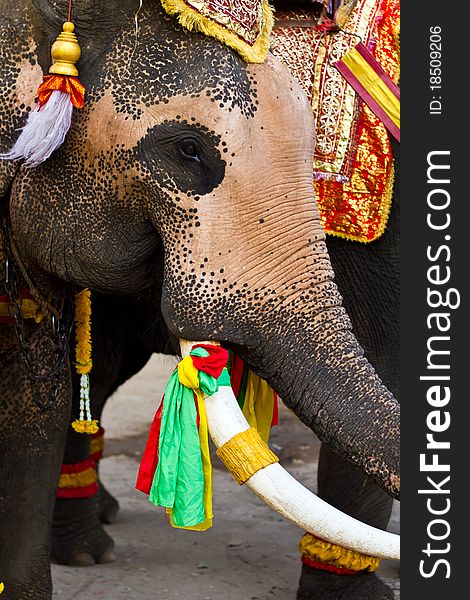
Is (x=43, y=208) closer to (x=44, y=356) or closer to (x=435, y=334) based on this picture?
(x=44, y=356)

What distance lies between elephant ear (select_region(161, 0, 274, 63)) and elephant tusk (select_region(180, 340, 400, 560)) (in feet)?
2.28

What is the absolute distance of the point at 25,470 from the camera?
329 cm

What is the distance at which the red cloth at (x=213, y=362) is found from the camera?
8.93ft

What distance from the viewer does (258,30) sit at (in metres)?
2.87

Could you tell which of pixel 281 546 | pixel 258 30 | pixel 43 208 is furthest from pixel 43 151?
pixel 281 546

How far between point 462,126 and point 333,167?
0.44 meters

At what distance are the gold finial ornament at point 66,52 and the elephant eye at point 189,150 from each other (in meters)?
0.26

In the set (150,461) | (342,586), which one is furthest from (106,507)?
(150,461)

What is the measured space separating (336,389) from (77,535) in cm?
181

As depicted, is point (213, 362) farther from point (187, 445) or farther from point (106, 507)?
point (106, 507)

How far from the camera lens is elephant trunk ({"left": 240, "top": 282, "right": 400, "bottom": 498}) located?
8.77 ft

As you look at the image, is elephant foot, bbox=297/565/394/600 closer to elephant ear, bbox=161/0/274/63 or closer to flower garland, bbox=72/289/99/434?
flower garland, bbox=72/289/99/434

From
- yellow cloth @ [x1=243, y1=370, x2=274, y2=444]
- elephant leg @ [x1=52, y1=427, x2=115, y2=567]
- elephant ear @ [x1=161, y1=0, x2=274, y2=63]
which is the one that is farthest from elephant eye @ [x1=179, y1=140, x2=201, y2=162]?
elephant leg @ [x1=52, y1=427, x2=115, y2=567]

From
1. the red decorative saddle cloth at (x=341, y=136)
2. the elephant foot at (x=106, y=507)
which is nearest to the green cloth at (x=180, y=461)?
the red decorative saddle cloth at (x=341, y=136)
